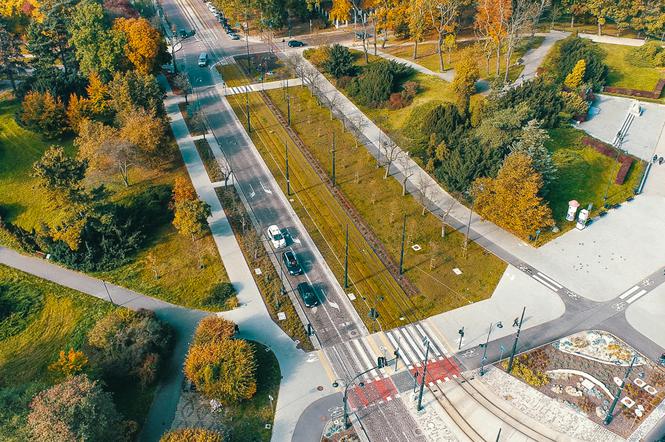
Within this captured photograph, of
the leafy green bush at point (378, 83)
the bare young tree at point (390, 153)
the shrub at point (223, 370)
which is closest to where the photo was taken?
the shrub at point (223, 370)

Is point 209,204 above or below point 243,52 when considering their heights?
below

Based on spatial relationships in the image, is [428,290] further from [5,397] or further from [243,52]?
[243,52]

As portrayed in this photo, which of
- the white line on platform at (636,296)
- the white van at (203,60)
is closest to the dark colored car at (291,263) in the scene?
the white line on platform at (636,296)

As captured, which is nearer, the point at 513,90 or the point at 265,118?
the point at 513,90

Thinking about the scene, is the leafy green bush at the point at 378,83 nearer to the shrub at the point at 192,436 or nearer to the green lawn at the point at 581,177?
the green lawn at the point at 581,177

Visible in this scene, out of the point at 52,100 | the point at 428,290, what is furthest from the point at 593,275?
the point at 52,100

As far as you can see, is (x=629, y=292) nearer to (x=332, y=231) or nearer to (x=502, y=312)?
(x=502, y=312)

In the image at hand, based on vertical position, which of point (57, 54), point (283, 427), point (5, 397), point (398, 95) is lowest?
point (283, 427)

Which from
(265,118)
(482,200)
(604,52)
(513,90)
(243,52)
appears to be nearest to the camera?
(482,200)
